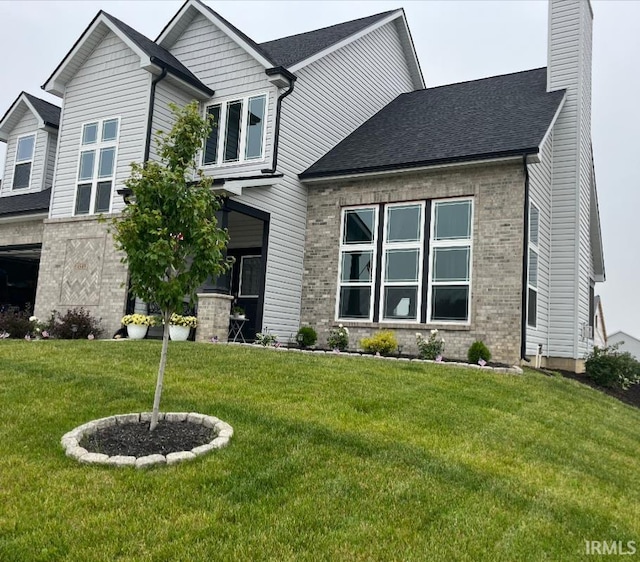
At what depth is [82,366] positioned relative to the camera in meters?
8.33

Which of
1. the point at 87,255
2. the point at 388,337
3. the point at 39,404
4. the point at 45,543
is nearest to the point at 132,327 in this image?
the point at 87,255

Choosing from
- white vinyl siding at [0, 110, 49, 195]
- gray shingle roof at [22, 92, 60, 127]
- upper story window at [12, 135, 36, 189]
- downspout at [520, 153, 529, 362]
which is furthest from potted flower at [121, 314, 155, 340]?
gray shingle roof at [22, 92, 60, 127]

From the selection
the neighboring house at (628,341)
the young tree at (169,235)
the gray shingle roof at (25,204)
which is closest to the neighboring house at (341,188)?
the gray shingle roof at (25,204)

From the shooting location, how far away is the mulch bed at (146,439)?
5.16 meters

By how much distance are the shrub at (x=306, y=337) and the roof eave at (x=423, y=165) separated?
376cm

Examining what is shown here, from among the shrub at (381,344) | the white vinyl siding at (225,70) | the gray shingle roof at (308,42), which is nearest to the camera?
the shrub at (381,344)

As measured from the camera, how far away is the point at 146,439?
213 inches

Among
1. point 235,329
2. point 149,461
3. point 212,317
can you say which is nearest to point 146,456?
point 149,461

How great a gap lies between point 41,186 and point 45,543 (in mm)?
17485

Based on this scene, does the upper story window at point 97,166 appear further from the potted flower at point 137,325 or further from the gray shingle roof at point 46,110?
the gray shingle roof at point 46,110

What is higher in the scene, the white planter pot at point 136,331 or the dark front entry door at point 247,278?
the dark front entry door at point 247,278

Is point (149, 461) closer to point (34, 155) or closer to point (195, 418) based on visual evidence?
point (195, 418)

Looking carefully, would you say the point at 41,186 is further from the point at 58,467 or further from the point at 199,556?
the point at 199,556

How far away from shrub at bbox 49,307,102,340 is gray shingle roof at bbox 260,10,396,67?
7688 millimetres
